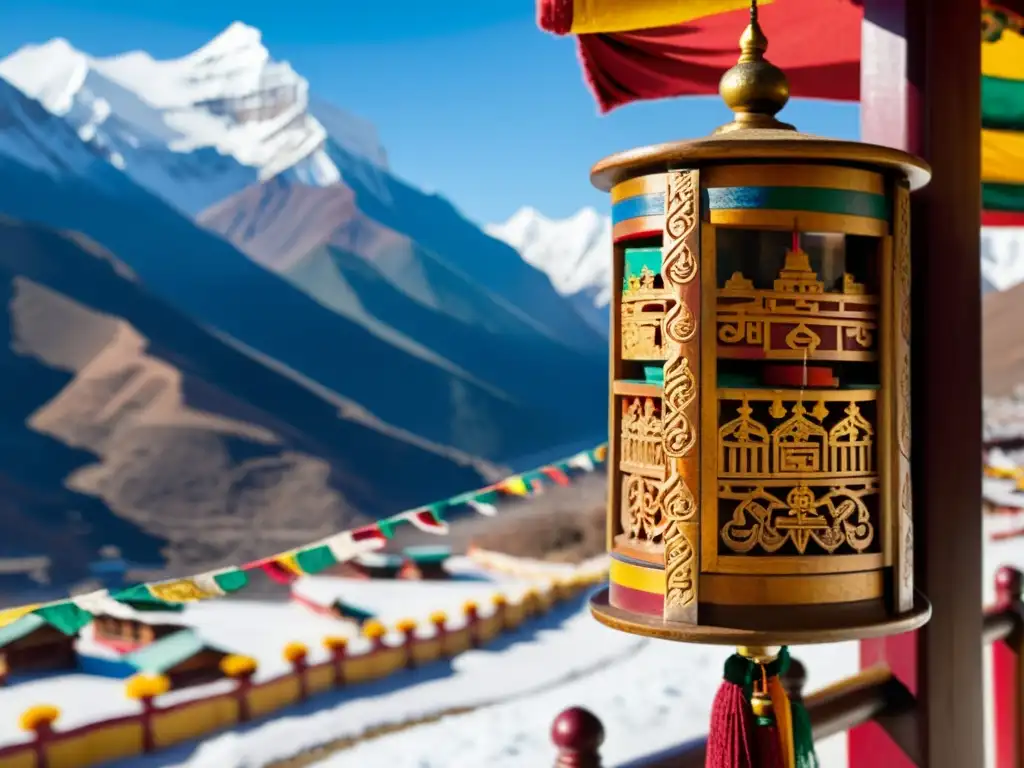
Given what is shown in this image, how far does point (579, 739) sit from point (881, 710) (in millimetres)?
655

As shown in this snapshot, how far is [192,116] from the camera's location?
58.7ft

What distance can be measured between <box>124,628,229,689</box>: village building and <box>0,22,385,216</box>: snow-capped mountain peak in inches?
483

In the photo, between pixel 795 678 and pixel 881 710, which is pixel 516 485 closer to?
pixel 795 678

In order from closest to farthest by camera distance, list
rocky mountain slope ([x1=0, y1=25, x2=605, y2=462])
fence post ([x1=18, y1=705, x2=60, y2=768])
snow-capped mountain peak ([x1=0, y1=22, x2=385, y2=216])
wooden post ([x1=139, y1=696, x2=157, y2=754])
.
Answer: fence post ([x1=18, y1=705, x2=60, y2=768])
wooden post ([x1=139, y1=696, x2=157, y2=754])
rocky mountain slope ([x1=0, y1=25, x2=605, y2=462])
snow-capped mountain peak ([x1=0, y1=22, x2=385, y2=216])

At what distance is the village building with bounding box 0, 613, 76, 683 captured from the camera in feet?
15.7

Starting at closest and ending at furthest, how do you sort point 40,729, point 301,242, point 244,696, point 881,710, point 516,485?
point 881,710, point 516,485, point 40,729, point 244,696, point 301,242

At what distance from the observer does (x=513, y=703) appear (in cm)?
468

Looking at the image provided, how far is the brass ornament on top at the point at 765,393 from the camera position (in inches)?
35.5

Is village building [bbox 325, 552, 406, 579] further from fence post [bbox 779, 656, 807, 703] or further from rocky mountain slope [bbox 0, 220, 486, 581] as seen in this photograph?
fence post [bbox 779, 656, 807, 703]

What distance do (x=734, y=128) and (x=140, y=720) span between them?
3925 mm

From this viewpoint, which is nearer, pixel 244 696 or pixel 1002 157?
pixel 1002 157

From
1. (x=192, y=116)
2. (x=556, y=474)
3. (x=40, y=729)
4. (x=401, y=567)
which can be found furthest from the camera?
(x=192, y=116)

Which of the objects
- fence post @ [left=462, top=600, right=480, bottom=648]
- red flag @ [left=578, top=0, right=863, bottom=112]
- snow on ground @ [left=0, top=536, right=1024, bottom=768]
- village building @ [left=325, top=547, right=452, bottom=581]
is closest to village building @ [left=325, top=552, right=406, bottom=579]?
village building @ [left=325, top=547, right=452, bottom=581]

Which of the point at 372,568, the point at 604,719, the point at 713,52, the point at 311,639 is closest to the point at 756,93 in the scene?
the point at 713,52
